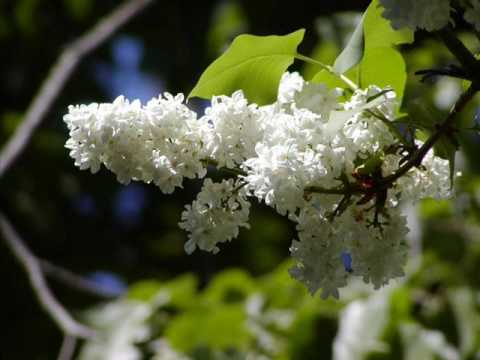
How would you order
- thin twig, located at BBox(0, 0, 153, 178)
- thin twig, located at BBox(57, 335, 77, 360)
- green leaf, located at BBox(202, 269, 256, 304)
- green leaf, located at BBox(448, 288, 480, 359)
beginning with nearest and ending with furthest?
1. green leaf, located at BBox(448, 288, 480, 359)
2. thin twig, located at BBox(57, 335, 77, 360)
3. green leaf, located at BBox(202, 269, 256, 304)
4. thin twig, located at BBox(0, 0, 153, 178)

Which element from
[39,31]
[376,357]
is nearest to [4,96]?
[39,31]

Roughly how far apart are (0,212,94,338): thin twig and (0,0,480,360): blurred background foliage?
2.7 inches

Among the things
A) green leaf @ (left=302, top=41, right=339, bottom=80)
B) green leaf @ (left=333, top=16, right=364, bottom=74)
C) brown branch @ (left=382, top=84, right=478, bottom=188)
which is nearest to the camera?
brown branch @ (left=382, top=84, right=478, bottom=188)

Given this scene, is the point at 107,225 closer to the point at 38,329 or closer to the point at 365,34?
the point at 38,329

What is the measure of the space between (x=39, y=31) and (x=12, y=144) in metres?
1.65

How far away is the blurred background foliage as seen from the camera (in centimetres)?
265

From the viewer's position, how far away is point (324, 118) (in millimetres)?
1064

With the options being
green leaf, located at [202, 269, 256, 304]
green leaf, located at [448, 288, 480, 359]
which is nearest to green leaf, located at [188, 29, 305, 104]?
green leaf, located at [448, 288, 480, 359]

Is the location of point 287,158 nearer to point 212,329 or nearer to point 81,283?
point 212,329

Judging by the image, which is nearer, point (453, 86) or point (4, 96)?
point (453, 86)

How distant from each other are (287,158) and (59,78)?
2708 mm

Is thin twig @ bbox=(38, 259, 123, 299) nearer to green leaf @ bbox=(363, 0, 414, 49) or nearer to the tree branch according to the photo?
green leaf @ bbox=(363, 0, 414, 49)

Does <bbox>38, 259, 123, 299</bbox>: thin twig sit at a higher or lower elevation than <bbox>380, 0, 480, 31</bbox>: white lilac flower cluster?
lower

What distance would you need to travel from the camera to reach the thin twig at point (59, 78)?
3.39 metres
